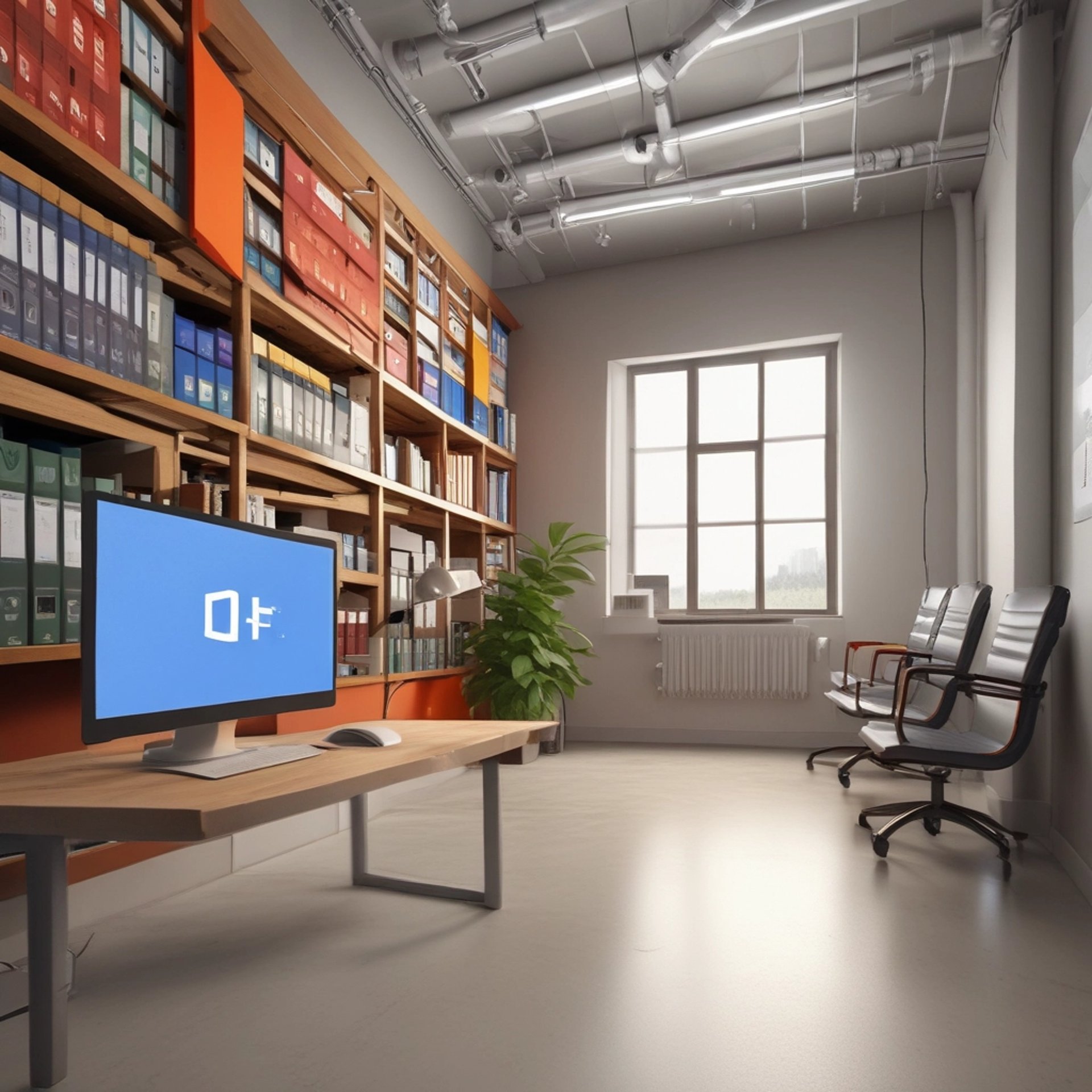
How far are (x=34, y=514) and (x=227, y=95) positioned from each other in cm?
165

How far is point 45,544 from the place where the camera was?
76.9 inches

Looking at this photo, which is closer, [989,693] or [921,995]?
[921,995]

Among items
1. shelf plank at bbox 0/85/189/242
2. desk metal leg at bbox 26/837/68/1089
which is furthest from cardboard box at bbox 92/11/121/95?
desk metal leg at bbox 26/837/68/1089

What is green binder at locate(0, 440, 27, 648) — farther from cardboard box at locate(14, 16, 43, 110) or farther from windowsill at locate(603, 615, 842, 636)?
windowsill at locate(603, 615, 842, 636)

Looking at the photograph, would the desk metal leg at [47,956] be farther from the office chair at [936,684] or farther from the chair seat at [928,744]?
the office chair at [936,684]

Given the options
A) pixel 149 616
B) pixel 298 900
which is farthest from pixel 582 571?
pixel 149 616

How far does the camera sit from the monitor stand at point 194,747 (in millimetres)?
1523

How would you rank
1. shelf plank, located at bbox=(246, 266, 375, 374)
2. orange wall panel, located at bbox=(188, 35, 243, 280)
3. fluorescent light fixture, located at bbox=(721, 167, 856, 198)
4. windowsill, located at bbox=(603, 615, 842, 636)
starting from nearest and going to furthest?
orange wall panel, located at bbox=(188, 35, 243, 280)
shelf plank, located at bbox=(246, 266, 375, 374)
fluorescent light fixture, located at bbox=(721, 167, 856, 198)
windowsill, located at bbox=(603, 615, 842, 636)

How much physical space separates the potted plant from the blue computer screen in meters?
2.83

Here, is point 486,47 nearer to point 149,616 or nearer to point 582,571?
point 582,571

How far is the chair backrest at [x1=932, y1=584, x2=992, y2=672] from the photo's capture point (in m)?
3.52

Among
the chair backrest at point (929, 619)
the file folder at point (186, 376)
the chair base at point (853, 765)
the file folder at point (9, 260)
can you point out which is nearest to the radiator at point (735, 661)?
the chair base at point (853, 765)

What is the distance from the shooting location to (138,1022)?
165 cm

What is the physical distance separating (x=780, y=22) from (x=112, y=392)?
300 centimetres
